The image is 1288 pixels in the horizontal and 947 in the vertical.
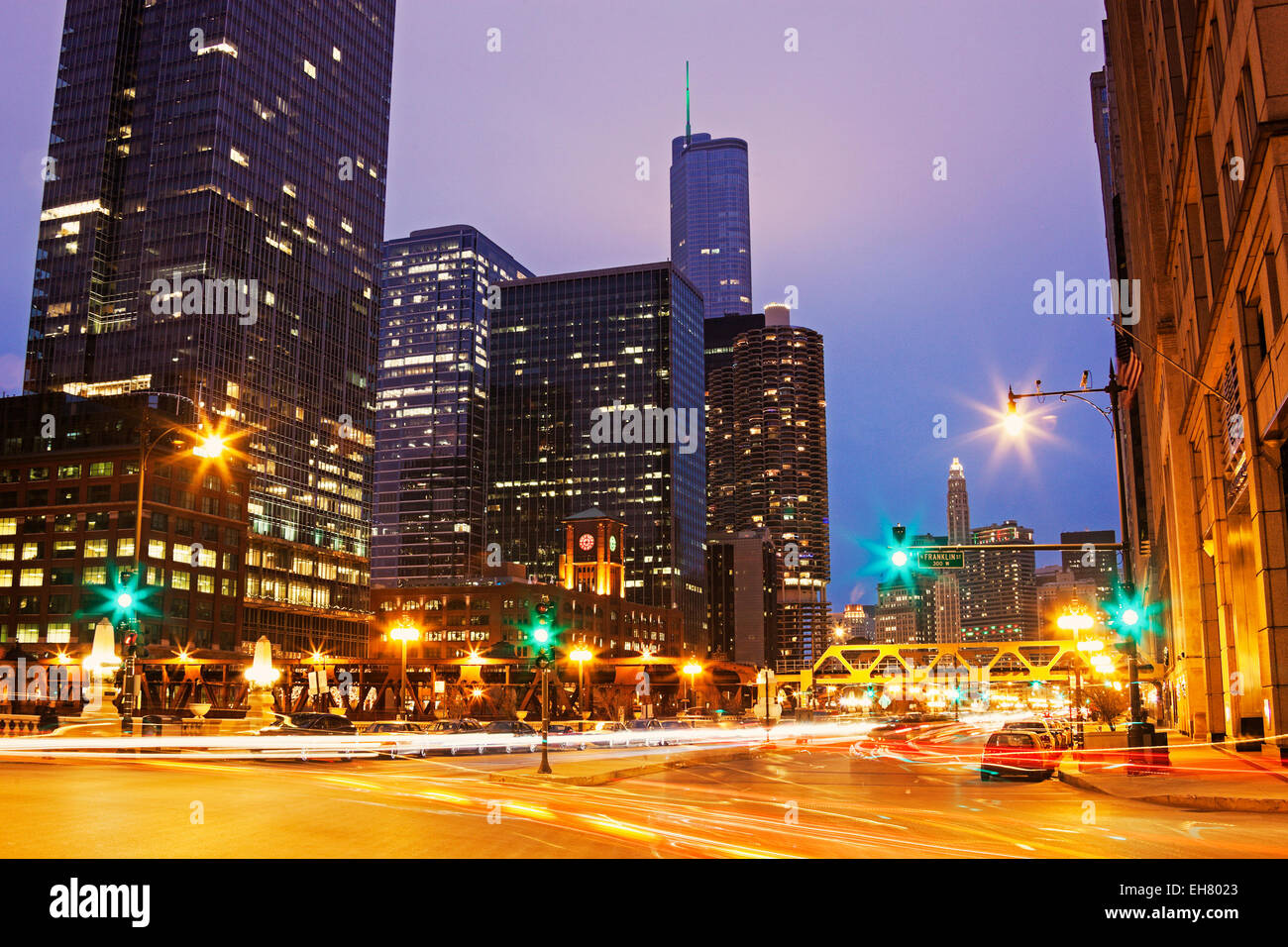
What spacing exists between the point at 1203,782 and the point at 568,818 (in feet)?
57.2

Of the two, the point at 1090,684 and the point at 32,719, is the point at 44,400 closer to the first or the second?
the point at 32,719

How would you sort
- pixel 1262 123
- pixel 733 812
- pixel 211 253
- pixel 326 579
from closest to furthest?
pixel 733 812 → pixel 1262 123 → pixel 211 253 → pixel 326 579

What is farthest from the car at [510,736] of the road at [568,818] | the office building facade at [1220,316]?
the office building facade at [1220,316]

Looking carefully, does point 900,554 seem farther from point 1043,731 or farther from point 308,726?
point 308,726

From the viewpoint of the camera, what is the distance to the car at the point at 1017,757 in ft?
104

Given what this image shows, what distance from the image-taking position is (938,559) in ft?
109

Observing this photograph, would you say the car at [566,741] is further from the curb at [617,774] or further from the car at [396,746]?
the car at [396,746]

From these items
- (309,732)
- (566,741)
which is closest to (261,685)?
(309,732)

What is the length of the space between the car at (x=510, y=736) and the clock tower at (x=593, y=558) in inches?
5349

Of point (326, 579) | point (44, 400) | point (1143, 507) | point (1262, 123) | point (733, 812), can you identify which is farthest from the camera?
point (326, 579)

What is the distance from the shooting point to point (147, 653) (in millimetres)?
107188

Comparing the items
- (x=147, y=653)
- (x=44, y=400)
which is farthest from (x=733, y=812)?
(x=44, y=400)
